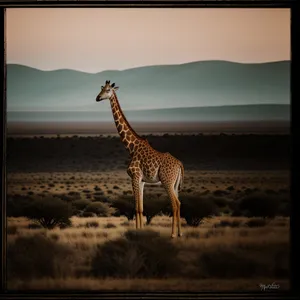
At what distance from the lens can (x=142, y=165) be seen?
3.64m

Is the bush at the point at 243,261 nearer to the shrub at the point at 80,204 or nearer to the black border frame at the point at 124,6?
the black border frame at the point at 124,6

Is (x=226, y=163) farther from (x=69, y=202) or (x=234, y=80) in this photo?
(x=69, y=202)

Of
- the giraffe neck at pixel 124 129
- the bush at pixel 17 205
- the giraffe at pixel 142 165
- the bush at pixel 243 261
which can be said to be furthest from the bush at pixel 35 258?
the bush at pixel 243 261

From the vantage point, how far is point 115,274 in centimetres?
361

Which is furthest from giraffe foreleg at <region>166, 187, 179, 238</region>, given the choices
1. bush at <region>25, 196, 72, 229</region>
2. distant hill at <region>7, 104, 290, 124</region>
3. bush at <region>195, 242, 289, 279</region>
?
bush at <region>25, 196, 72, 229</region>

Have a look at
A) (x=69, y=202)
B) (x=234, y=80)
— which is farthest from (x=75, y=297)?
(x=234, y=80)

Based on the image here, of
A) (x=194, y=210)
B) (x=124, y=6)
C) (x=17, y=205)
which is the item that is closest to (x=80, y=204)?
(x=17, y=205)

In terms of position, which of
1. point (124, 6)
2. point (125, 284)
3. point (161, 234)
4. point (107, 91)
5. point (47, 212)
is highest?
point (124, 6)

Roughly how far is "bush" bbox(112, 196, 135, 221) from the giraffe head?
0.69 m

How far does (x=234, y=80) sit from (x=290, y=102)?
0.41 m

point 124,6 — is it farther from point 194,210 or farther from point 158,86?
point 194,210

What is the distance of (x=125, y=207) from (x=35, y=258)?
70 centimetres

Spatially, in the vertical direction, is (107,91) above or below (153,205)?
above

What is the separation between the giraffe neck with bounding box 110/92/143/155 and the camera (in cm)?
360
